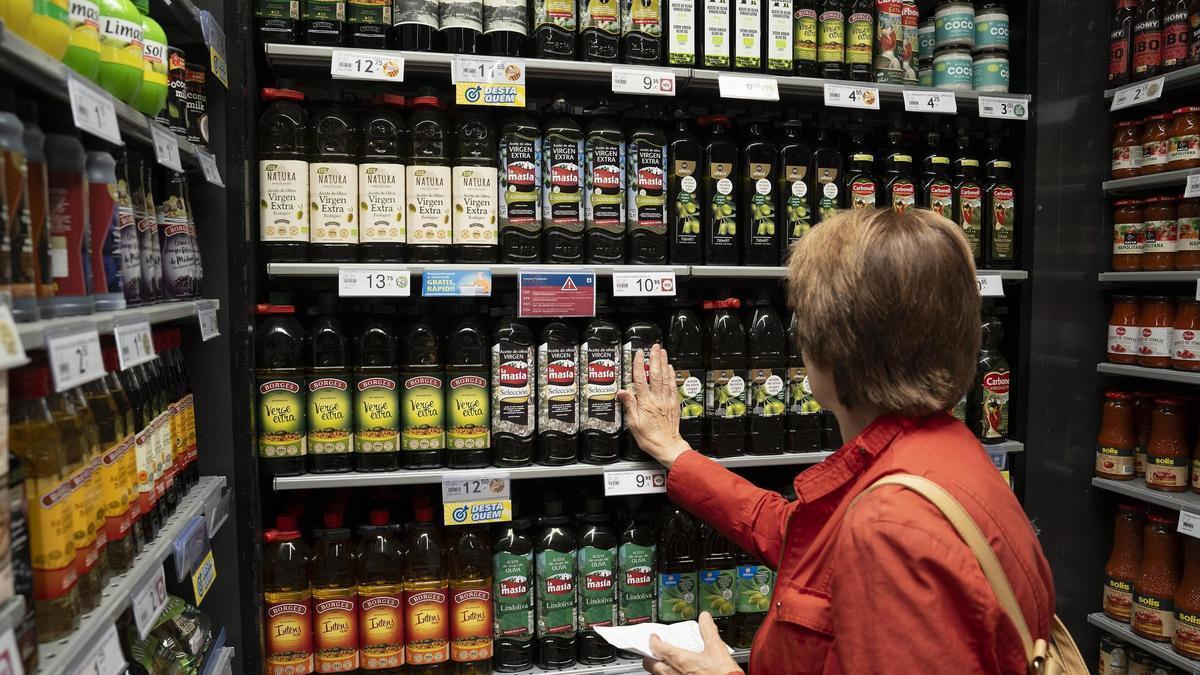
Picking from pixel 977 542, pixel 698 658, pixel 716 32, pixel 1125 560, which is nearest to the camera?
pixel 977 542

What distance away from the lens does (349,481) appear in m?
2.24

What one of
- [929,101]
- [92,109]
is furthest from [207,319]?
[929,101]

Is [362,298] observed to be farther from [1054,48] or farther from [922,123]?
[1054,48]

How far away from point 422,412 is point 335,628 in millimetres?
643

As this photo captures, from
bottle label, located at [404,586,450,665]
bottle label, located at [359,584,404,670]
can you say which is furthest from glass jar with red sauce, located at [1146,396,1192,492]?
bottle label, located at [359,584,404,670]

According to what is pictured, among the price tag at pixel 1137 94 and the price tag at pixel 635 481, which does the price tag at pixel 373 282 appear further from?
the price tag at pixel 1137 94

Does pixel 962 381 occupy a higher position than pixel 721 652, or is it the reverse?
pixel 962 381

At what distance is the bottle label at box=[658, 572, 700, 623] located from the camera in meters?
2.51

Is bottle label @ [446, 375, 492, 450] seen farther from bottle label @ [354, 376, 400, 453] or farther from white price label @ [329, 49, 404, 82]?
white price label @ [329, 49, 404, 82]

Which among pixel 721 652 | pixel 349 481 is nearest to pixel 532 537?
pixel 349 481

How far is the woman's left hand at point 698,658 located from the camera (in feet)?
5.12

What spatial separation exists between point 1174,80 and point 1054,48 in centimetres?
39

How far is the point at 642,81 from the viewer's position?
7.80 feet

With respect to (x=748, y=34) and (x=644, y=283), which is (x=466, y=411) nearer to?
(x=644, y=283)
